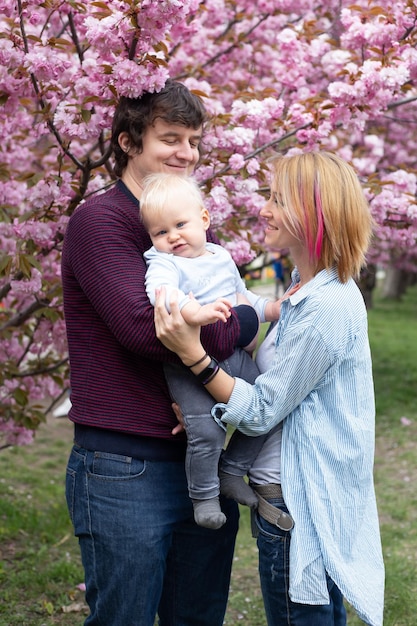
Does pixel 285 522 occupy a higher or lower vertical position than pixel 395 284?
higher

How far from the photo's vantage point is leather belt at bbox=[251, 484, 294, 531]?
2.12 m

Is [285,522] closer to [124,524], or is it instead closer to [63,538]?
[124,524]

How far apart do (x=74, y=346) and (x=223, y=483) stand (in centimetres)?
56

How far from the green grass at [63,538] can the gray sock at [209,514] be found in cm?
190

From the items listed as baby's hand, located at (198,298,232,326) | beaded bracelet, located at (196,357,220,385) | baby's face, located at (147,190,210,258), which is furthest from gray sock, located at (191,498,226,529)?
baby's face, located at (147,190,210,258)

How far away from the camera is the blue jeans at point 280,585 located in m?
2.14

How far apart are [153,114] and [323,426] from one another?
101 centimetres

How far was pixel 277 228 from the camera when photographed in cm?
221

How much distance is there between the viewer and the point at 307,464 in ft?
6.94

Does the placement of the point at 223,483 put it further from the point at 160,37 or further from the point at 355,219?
the point at 160,37

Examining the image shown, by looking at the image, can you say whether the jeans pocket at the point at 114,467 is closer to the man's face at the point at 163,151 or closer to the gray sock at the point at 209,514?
the gray sock at the point at 209,514

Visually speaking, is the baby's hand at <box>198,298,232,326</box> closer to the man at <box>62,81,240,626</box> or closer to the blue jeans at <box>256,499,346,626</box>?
the man at <box>62,81,240,626</box>

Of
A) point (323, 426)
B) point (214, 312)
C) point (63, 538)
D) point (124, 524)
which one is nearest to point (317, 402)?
point (323, 426)

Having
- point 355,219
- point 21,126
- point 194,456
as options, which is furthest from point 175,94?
point 21,126
